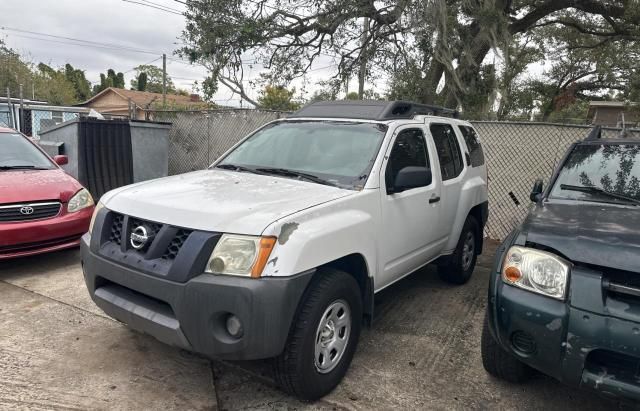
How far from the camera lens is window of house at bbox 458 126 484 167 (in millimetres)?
5215

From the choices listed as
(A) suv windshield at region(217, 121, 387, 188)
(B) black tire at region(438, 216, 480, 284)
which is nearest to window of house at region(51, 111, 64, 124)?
(A) suv windshield at region(217, 121, 387, 188)

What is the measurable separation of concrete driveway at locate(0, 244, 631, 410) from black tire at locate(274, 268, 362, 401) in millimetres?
138

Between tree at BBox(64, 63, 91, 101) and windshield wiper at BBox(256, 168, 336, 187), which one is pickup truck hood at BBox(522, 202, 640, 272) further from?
tree at BBox(64, 63, 91, 101)

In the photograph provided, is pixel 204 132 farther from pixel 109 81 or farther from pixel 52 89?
pixel 109 81

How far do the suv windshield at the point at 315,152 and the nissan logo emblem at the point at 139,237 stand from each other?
3.81 feet

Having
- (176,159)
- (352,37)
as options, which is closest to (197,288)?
(176,159)

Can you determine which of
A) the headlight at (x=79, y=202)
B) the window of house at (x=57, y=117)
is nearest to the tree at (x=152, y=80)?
the window of house at (x=57, y=117)

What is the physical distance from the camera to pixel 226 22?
9609mm

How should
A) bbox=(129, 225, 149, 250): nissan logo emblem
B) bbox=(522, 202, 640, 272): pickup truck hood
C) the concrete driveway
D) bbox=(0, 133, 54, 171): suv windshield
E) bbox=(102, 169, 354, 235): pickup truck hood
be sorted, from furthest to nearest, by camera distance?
bbox=(0, 133, 54, 171): suv windshield, the concrete driveway, bbox=(129, 225, 149, 250): nissan logo emblem, bbox=(102, 169, 354, 235): pickup truck hood, bbox=(522, 202, 640, 272): pickup truck hood

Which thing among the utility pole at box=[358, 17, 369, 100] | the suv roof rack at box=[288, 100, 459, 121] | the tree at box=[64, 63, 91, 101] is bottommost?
the suv roof rack at box=[288, 100, 459, 121]

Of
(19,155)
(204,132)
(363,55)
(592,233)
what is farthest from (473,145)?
(204,132)

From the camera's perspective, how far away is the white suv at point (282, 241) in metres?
2.40

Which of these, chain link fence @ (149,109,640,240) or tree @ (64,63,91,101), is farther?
tree @ (64,63,91,101)

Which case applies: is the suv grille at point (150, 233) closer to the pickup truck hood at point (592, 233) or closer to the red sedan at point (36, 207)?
the pickup truck hood at point (592, 233)
